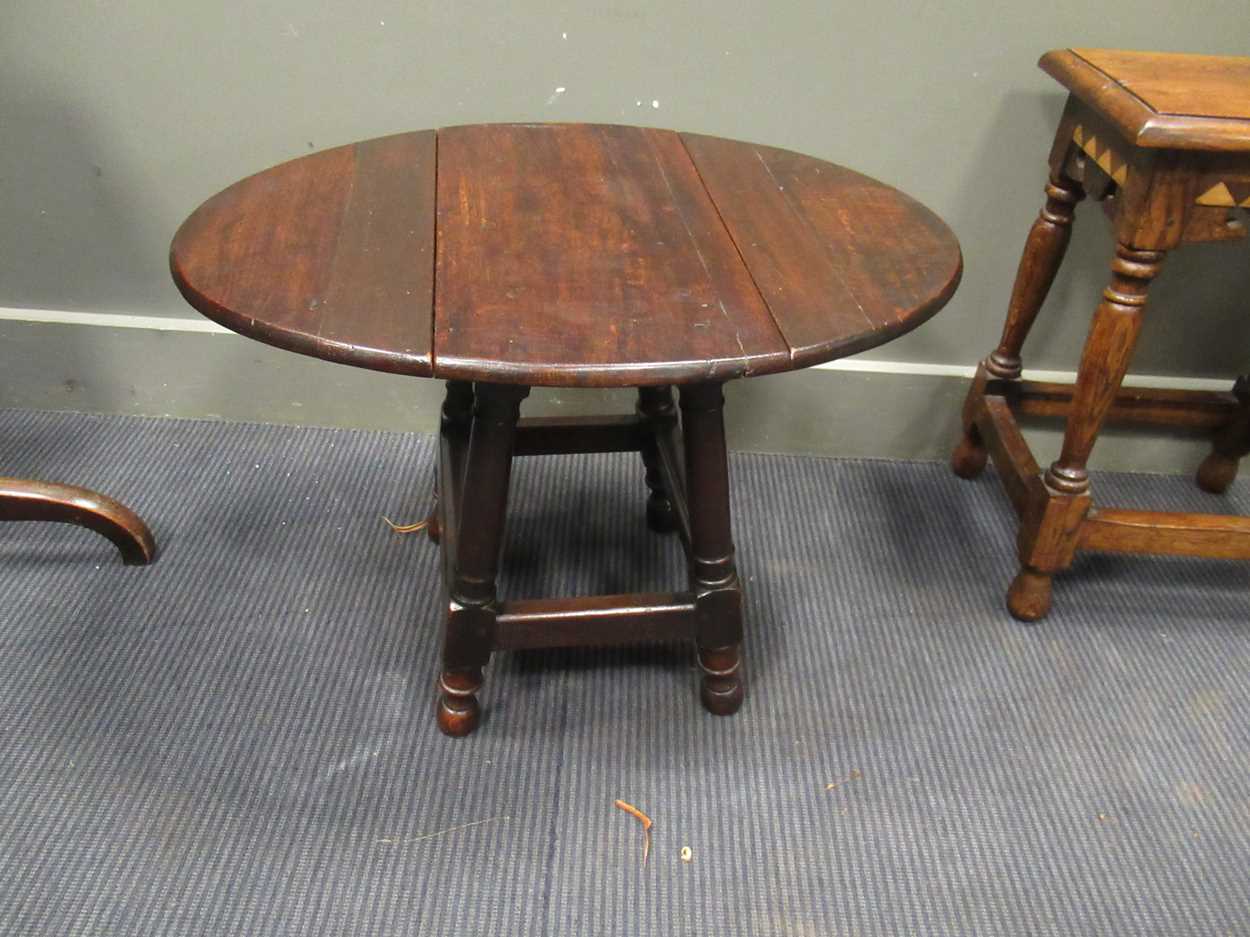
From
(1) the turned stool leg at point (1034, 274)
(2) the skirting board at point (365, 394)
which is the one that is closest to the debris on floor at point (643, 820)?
(2) the skirting board at point (365, 394)

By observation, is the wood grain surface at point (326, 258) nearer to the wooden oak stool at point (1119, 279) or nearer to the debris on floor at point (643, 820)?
the debris on floor at point (643, 820)

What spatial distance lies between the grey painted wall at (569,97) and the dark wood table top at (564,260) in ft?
1.02

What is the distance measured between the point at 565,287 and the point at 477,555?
35 cm

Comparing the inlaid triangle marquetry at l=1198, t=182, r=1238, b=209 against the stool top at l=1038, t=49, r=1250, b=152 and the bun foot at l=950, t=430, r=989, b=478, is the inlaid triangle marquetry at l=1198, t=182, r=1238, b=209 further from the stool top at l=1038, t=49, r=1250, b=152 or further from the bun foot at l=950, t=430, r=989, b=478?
the bun foot at l=950, t=430, r=989, b=478

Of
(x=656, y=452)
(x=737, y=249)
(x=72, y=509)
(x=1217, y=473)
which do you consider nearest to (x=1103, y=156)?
(x=737, y=249)

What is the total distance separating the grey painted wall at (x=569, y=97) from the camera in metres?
1.53

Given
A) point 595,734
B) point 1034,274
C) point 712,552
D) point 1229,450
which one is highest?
point 1034,274

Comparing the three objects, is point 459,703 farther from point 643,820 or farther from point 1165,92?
point 1165,92

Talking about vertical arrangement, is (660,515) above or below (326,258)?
below

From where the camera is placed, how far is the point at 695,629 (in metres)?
1.25

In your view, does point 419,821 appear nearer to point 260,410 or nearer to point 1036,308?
point 260,410

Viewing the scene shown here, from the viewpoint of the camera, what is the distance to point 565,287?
955 mm

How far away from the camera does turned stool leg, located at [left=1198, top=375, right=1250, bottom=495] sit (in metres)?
1.74

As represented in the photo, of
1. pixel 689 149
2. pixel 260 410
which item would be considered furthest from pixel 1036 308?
pixel 260 410
